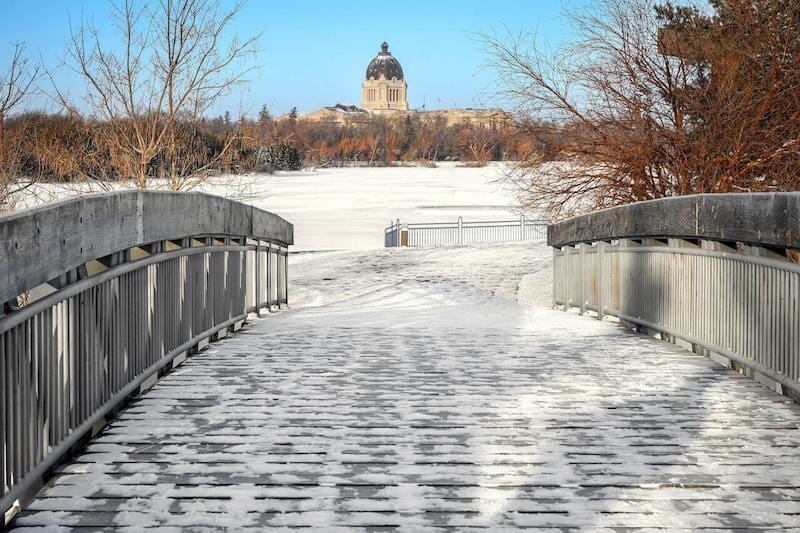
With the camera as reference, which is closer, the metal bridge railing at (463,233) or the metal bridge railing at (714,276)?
the metal bridge railing at (714,276)

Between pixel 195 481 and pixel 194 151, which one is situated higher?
pixel 194 151

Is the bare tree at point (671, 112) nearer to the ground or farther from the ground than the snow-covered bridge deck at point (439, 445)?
farther from the ground

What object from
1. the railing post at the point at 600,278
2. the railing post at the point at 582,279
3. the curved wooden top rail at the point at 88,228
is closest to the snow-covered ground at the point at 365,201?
the railing post at the point at 582,279

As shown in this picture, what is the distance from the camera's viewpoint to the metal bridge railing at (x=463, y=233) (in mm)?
43350

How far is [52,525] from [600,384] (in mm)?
3626

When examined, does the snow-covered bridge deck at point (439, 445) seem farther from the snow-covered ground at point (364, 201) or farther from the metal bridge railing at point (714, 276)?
the snow-covered ground at point (364, 201)

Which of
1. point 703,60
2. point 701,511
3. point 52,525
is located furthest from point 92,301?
point 703,60

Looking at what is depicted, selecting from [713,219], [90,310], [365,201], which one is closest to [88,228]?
[90,310]

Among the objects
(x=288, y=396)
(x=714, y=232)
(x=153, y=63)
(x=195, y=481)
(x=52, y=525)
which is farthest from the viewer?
(x=153, y=63)

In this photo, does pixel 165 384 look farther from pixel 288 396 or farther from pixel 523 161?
pixel 523 161

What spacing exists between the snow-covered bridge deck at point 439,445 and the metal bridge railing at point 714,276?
0.79ft

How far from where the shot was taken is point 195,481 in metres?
3.99

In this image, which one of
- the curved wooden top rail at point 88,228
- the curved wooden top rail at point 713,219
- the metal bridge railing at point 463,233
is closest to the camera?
the curved wooden top rail at point 88,228

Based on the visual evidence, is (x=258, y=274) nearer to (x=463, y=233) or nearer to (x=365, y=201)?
(x=463, y=233)
